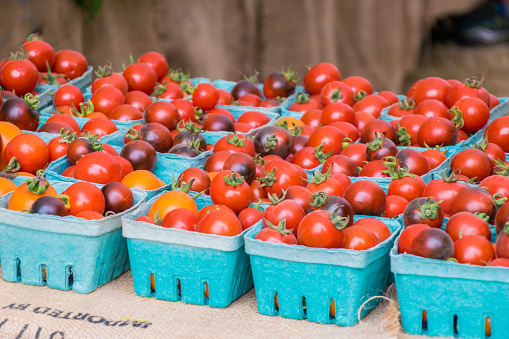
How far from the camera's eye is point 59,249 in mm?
1880

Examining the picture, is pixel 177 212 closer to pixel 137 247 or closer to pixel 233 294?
pixel 137 247

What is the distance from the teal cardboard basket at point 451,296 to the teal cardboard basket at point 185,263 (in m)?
0.45

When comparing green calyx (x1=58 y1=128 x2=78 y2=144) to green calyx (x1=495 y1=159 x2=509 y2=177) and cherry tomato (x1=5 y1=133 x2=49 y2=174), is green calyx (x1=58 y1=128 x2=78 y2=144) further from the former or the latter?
green calyx (x1=495 y1=159 x2=509 y2=177)

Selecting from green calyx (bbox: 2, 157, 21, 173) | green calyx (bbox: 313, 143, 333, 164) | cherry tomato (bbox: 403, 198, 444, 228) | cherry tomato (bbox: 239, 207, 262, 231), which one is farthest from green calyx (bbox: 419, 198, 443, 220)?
green calyx (bbox: 2, 157, 21, 173)

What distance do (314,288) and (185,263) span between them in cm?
37

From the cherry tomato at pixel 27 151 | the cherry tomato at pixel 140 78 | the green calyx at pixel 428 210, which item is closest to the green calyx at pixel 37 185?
the cherry tomato at pixel 27 151

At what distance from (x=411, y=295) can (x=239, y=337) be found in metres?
0.45

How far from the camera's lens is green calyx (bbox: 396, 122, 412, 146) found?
2.64 meters

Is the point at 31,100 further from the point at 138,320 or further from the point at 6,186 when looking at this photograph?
the point at 138,320

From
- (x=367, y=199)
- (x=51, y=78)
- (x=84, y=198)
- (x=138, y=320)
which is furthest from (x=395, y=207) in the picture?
(x=51, y=78)

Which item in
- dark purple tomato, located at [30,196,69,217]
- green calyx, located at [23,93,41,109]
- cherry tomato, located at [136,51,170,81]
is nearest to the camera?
dark purple tomato, located at [30,196,69,217]

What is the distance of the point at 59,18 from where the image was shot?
4.47m

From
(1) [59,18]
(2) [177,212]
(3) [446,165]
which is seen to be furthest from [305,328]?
(1) [59,18]

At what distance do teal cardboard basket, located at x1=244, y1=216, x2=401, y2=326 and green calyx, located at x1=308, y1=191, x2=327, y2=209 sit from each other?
8.1 inches
